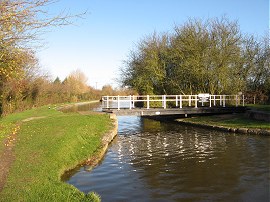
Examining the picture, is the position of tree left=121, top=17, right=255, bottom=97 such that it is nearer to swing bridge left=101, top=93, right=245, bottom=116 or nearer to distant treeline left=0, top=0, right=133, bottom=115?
swing bridge left=101, top=93, right=245, bottom=116

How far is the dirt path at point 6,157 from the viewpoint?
772 centimetres

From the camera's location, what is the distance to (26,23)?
7.64 meters

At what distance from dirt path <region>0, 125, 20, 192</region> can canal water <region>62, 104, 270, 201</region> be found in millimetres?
1778

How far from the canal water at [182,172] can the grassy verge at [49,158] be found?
729 millimetres

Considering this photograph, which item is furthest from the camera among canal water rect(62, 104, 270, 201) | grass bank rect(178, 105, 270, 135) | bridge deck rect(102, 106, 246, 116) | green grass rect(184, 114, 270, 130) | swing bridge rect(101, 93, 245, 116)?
swing bridge rect(101, 93, 245, 116)

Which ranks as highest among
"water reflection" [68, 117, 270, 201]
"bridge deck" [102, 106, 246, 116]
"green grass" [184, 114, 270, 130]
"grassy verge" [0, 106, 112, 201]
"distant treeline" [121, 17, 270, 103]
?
"distant treeline" [121, 17, 270, 103]

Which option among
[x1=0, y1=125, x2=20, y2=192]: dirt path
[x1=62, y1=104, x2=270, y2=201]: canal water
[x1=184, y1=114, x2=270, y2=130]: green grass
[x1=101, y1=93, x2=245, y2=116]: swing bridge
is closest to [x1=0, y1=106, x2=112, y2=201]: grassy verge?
[x1=0, y1=125, x2=20, y2=192]: dirt path

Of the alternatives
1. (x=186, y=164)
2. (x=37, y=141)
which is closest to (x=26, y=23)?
(x=37, y=141)

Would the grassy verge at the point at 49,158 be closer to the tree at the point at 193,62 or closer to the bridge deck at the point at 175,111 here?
the bridge deck at the point at 175,111

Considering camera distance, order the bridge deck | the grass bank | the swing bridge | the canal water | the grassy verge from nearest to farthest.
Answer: the grassy verge < the canal water < the grass bank < the bridge deck < the swing bridge

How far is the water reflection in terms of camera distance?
7.67 m

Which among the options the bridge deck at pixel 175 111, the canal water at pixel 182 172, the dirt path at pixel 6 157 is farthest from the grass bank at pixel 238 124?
the dirt path at pixel 6 157

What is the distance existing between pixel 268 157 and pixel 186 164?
3.24m

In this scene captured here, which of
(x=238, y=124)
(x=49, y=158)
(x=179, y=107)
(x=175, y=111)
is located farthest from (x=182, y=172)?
(x=179, y=107)
